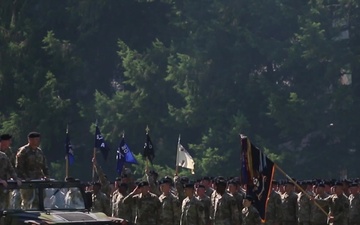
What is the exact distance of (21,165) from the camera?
21391 millimetres

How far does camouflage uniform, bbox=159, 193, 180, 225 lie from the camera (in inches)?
1024

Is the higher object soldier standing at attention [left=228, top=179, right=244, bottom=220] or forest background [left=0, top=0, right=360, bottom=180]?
forest background [left=0, top=0, right=360, bottom=180]

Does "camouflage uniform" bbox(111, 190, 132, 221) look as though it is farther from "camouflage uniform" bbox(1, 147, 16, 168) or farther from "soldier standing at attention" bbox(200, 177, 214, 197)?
"camouflage uniform" bbox(1, 147, 16, 168)

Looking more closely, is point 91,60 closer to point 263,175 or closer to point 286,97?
point 286,97

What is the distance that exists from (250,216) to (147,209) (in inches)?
102

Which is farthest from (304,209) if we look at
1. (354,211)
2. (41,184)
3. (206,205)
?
(41,184)

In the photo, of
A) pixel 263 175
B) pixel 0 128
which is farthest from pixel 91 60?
pixel 263 175

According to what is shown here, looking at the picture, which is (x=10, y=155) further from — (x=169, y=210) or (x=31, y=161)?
(x=169, y=210)

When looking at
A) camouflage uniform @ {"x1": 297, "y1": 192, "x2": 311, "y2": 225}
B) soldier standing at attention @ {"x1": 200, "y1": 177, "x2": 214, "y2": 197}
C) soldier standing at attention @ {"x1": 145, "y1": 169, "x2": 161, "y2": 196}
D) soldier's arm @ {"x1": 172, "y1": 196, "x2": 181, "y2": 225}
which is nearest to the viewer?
A: soldier's arm @ {"x1": 172, "y1": 196, "x2": 181, "y2": 225}

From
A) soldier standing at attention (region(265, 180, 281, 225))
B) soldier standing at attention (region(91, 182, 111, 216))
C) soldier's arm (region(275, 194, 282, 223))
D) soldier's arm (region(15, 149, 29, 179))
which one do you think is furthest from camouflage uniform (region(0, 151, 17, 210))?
soldier's arm (region(275, 194, 282, 223))

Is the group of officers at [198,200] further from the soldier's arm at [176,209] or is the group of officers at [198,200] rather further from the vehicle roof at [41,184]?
the vehicle roof at [41,184]

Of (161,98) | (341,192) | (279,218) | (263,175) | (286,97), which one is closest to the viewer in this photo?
(263,175)

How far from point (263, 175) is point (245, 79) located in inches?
1345

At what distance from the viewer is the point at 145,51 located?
5928 centimetres
